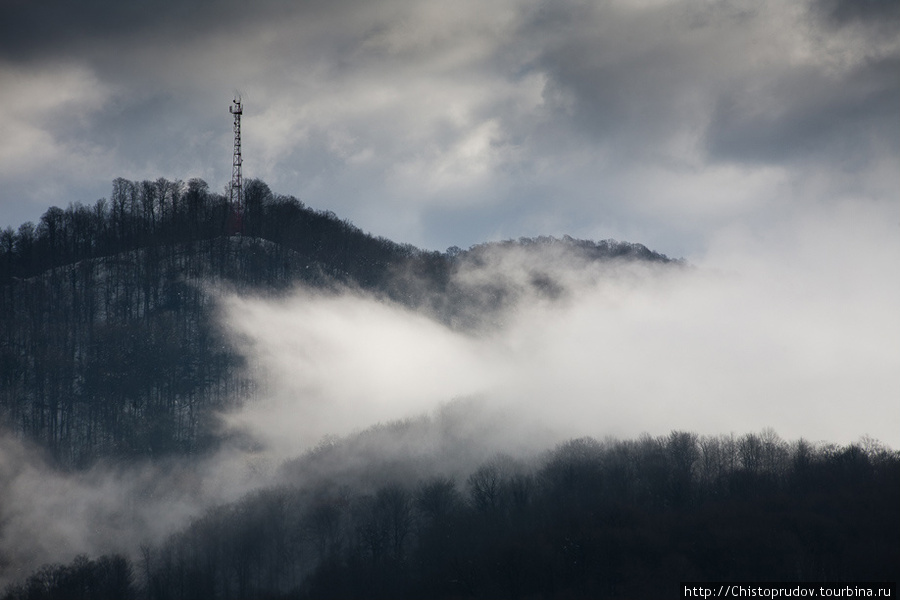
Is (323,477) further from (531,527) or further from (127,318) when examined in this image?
(127,318)

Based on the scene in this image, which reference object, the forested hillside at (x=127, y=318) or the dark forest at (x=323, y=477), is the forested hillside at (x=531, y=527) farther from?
the forested hillside at (x=127, y=318)

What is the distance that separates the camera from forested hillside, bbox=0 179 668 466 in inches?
6009

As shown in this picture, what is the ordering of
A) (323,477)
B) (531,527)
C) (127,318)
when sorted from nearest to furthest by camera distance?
(531,527)
(323,477)
(127,318)

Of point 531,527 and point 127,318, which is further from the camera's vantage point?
point 127,318

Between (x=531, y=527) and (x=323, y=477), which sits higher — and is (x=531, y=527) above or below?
below

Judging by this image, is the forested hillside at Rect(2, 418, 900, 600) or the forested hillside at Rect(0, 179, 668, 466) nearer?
the forested hillside at Rect(2, 418, 900, 600)

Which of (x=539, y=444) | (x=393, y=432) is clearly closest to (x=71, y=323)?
(x=393, y=432)

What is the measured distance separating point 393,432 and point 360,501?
33965 mm

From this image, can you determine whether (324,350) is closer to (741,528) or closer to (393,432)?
(393,432)

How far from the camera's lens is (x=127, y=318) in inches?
6506

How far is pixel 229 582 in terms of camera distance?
381 ft

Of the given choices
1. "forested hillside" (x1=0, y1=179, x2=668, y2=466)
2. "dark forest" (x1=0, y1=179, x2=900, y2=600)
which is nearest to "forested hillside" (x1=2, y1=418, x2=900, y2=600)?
"dark forest" (x1=0, y1=179, x2=900, y2=600)

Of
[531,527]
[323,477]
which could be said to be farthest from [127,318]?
[531,527]

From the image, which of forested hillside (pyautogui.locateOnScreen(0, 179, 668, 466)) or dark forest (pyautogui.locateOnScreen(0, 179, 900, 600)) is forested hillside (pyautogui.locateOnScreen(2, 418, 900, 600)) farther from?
forested hillside (pyautogui.locateOnScreen(0, 179, 668, 466))
